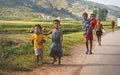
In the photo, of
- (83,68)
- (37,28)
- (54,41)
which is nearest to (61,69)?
(83,68)

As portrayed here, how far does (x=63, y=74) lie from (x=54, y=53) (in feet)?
7.48

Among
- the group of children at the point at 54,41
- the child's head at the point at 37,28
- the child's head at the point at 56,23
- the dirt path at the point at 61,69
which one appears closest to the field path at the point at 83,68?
the dirt path at the point at 61,69

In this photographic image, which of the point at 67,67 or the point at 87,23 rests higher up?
the point at 87,23

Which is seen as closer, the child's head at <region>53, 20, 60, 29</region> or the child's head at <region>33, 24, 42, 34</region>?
the child's head at <region>33, 24, 42, 34</region>

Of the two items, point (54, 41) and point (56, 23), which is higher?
point (56, 23)

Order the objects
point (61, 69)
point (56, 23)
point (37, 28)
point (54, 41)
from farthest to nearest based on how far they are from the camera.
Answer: point (54, 41)
point (56, 23)
point (37, 28)
point (61, 69)

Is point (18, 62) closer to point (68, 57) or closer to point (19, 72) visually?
point (19, 72)

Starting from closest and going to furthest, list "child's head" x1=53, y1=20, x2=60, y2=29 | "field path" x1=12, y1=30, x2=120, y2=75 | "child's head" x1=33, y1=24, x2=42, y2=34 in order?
"field path" x1=12, y1=30, x2=120, y2=75 < "child's head" x1=33, y1=24, x2=42, y2=34 < "child's head" x1=53, y1=20, x2=60, y2=29

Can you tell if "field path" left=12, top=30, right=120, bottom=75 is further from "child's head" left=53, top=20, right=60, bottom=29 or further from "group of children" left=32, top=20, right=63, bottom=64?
"child's head" left=53, top=20, right=60, bottom=29

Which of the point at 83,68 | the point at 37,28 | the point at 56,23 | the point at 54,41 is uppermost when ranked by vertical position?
the point at 56,23

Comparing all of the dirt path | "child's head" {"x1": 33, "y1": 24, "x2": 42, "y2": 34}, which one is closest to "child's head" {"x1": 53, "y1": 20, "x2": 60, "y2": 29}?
"child's head" {"x1": 33, "y1": 24, "x2": 42, "y2": 34}

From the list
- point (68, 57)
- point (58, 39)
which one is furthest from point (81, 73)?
point (68, 57)

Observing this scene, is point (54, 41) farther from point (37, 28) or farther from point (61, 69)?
point (61, 69)

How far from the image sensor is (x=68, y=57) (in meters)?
16.5
